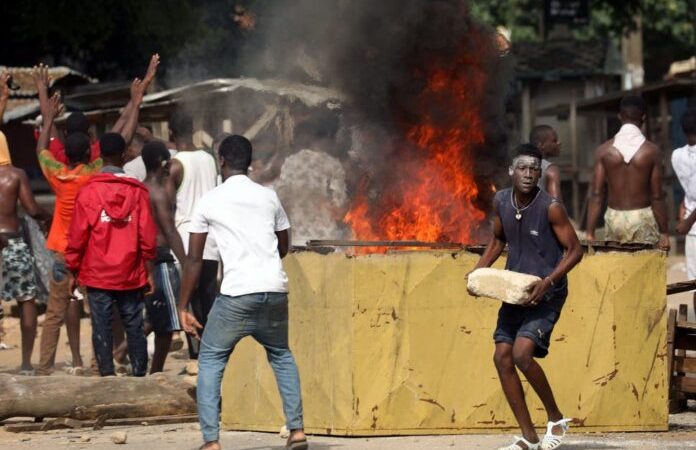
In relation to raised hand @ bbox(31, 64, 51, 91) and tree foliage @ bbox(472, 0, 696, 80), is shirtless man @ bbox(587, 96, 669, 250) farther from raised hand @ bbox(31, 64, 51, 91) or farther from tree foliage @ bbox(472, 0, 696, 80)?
tree foliage @ bbox(472, 0, 696, 80)

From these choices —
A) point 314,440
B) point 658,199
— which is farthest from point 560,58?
point 314,440

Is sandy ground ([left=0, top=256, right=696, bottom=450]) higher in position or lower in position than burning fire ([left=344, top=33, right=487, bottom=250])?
lower

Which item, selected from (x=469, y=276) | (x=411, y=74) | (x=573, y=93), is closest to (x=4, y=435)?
(x=469, y=276)

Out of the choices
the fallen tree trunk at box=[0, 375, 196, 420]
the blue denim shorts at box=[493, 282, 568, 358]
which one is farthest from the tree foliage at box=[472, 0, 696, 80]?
the blue denim shorts at box=[493, 282, 568, 358]

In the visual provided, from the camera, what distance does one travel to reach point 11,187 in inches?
452

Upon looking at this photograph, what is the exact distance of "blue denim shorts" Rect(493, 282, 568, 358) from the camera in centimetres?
758

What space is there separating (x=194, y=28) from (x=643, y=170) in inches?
501

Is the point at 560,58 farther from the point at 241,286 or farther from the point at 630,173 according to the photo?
the point at 241,286

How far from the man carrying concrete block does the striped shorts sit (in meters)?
3.88

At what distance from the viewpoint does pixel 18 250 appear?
38.5ft

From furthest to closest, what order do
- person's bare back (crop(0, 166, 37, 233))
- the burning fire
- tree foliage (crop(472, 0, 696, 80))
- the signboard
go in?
tree foliage (crop(472, 0, 696, 80))
the signboard
person's bare back (crop(0, 166, 37, 233))
the burning fire

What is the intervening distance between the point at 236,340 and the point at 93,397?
1.94 meters

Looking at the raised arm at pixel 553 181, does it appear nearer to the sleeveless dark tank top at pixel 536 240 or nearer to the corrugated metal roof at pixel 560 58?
the sleeveless dark tank top at pixel 536 240

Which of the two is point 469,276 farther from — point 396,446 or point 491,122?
point 491,122
